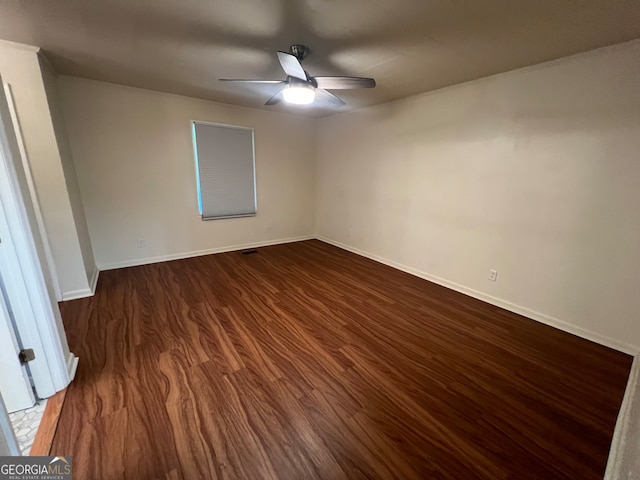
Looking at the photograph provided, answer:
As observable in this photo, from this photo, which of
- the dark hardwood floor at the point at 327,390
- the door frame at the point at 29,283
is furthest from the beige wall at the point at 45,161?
the door frame at the point at 29,283

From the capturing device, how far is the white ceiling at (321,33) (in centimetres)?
158

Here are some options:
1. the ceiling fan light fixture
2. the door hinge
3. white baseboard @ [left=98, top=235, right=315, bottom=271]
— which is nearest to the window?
white baseboard @ [left=98, top=235, right=315, bottom=271]

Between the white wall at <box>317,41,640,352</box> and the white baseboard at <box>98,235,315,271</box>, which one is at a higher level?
the white wall at <box>317,41,640,352</box>

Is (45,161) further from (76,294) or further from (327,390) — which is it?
(327,390)

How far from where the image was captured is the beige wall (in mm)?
2230

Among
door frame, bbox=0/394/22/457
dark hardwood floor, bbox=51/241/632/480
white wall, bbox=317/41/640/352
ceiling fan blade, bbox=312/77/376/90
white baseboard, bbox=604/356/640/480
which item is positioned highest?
ceiling fan blade, bbox=312/77/376/90

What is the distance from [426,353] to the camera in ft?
6.76

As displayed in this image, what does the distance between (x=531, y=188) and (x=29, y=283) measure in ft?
12.7

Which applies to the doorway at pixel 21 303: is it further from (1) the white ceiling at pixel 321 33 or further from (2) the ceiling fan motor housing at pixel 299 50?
(2) the ceiling fan motor housing at pixel 299 50

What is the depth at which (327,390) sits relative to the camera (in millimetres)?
1688

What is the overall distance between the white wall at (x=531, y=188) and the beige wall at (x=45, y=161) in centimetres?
372

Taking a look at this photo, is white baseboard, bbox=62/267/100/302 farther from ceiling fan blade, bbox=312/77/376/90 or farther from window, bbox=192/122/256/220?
ceiling fan blade, bbox=312/77/376/90

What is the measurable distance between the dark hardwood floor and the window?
1732mm

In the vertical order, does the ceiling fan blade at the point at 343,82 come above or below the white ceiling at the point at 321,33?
below
